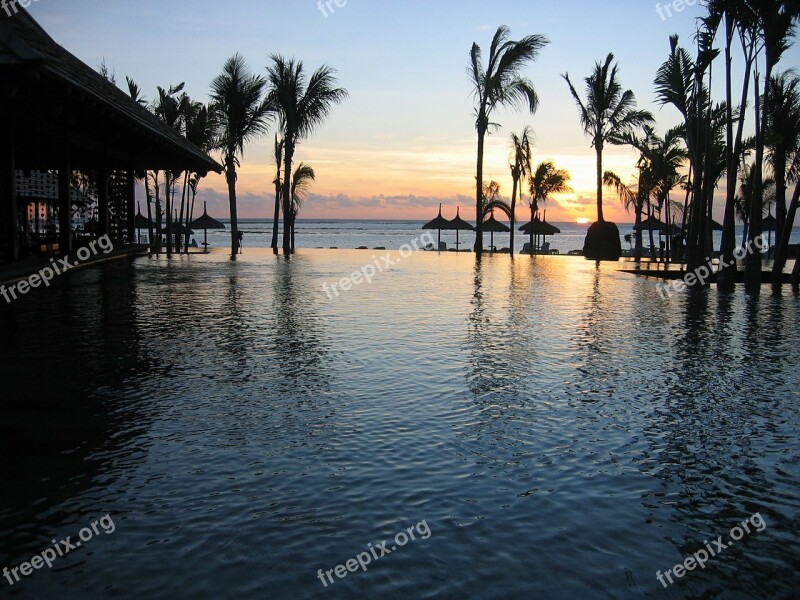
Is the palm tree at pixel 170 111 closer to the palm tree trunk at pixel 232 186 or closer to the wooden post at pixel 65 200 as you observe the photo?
the palm tree trunk at pixel 232 186

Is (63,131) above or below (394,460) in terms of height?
above

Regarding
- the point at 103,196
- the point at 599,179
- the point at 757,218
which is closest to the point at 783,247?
the point at 757,218

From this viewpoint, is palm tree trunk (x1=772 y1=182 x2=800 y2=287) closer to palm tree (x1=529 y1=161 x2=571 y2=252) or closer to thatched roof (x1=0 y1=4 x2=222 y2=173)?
thatched roof (x1=0 y1=4 x2=222 y2=173)

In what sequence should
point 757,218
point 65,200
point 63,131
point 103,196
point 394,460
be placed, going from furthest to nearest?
point 103,196 < point 757,218 < point 65,200 < point 63,131 < point 394,460

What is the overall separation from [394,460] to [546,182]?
48.5m

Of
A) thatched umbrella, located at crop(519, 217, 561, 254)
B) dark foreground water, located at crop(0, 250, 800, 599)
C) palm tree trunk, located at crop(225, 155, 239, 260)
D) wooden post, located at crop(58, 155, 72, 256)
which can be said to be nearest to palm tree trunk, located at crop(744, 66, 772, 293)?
dark foreground water, located at crop(0, 250, 800, 599)

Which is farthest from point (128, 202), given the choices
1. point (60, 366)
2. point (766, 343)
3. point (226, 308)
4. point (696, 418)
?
point (696, 418)

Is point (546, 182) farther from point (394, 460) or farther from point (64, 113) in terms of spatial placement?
point (394, 460)

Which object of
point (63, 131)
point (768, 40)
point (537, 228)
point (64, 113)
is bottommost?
point (537, 228)

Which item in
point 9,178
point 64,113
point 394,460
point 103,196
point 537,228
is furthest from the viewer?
point 537,228

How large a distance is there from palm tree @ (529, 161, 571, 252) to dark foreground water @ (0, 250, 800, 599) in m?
41.1

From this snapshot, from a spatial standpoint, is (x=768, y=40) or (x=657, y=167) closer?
(x=768, y=40)

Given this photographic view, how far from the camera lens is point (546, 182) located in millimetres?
51594

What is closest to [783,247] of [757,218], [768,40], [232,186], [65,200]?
[757,218]
